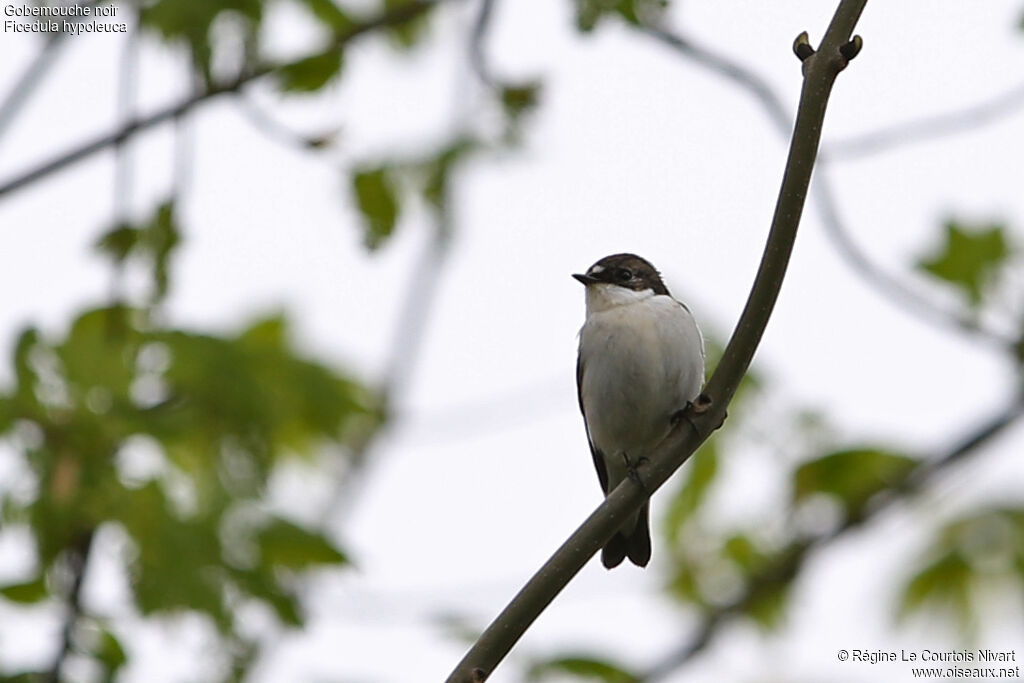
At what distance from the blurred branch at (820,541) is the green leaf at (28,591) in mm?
2452

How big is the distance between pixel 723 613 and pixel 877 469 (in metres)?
0.95

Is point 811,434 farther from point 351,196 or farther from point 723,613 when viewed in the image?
point 351,196

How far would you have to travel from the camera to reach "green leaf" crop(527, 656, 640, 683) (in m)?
5.70

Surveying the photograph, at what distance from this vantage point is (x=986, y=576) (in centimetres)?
745

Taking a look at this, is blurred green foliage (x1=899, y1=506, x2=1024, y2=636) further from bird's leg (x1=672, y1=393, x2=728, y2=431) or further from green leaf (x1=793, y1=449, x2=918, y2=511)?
bird's leg (x1=672, y1=393, x2=728, y2=431)

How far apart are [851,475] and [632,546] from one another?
3.52 ft

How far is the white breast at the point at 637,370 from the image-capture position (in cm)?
608

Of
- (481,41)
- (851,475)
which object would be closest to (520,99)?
(481,41)

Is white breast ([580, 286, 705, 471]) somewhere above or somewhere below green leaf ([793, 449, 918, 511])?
above

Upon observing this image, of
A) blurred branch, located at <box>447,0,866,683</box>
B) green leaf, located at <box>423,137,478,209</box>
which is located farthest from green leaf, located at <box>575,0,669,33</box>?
green leaf, located at <box>423,137,478,209</box>

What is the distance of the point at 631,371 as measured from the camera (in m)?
6.12

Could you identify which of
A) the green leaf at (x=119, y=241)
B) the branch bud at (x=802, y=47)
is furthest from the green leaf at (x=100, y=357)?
the branch bud at (x=802, y=47)

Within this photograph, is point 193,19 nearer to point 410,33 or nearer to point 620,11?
point 620,11

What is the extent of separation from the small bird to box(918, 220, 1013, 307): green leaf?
1.27m
